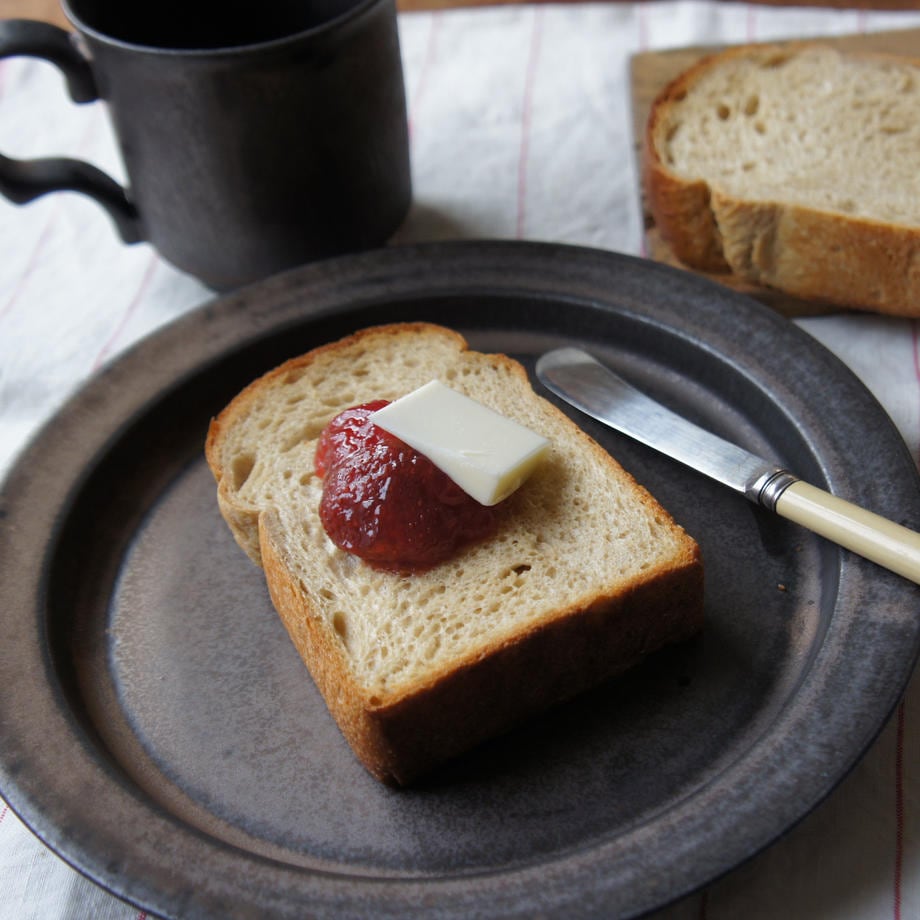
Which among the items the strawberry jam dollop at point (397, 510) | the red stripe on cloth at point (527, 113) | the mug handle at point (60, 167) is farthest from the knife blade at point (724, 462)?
the mug handle at point (60, 167)

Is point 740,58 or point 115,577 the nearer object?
point 115,577

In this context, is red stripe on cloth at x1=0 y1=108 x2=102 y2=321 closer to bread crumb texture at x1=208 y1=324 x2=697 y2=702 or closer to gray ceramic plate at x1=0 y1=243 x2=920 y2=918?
gray ceramic plate at x1=0 y1=243 x2=920 y2=918

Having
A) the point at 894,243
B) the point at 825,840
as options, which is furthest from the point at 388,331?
the point at 825,840

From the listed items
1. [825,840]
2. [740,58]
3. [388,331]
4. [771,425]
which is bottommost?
[825,840]

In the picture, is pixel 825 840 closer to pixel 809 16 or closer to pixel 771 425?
pixel 771 425

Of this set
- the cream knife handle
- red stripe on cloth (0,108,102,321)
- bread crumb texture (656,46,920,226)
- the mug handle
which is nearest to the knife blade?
the cream knife handle

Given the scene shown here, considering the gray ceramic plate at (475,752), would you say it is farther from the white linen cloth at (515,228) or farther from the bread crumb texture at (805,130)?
the bread crumb texture at (805,130)
